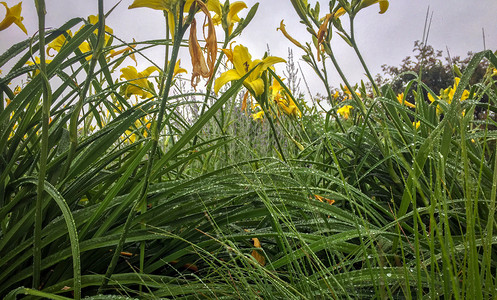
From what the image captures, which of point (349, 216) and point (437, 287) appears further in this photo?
point (349, 216)

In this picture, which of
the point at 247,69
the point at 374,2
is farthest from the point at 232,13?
the point at 374,2

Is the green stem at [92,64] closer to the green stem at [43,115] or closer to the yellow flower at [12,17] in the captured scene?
the green stem at [43,115]

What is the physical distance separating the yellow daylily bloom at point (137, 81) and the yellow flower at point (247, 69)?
0.26 metres

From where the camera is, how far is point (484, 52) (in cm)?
98

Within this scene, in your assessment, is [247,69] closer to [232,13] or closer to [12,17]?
[232,13]

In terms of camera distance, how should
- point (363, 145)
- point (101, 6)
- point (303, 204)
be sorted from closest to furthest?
1. point (101, 6)
2. point (303, 204)
3. point (363, 145)

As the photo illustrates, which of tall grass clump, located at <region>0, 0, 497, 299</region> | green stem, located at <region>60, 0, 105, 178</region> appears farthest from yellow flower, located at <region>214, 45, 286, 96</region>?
green stem, located at <region>60, 0, 105, 178</region>

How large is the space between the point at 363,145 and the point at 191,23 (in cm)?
93

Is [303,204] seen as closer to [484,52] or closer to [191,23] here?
[191,23]

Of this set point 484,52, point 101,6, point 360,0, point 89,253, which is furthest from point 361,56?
point 89,253

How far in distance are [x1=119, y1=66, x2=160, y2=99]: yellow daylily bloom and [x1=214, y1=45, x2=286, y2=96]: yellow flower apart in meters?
0.26

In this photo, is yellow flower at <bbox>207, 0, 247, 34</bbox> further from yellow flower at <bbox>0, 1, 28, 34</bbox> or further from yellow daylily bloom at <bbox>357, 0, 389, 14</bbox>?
yellow flower at <bbox>0, 1, 28, 34</bbox>

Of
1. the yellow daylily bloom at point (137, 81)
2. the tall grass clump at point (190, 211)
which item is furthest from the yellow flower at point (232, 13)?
the yellow daylily bloom at point (137, 81)

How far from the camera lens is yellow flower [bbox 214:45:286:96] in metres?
1.07
